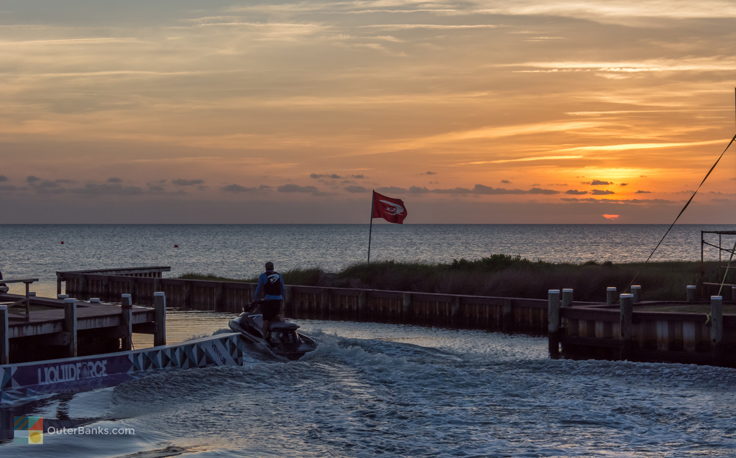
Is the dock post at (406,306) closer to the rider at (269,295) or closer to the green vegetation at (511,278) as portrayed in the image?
the green vegetation at (511,278)

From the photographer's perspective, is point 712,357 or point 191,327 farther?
point 191,327

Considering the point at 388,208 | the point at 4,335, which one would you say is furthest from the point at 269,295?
the point at 388,208

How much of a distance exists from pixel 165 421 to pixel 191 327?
1924 centimetres

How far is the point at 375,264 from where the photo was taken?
4684 cm

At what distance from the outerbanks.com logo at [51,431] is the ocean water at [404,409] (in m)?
0.11

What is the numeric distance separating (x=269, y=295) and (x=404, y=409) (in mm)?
7174

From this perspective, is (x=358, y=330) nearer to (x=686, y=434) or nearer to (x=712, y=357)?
(x=712, y=357)

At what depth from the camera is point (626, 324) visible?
78.9ft

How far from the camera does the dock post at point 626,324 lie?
23.8m

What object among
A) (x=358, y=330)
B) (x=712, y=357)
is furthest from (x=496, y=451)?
(x=358, y=330)

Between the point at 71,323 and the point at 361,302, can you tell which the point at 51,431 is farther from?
the point at 361,302

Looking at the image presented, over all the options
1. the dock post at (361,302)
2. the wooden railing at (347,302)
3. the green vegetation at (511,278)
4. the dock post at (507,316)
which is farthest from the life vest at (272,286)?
the green vegetation at (511,278)

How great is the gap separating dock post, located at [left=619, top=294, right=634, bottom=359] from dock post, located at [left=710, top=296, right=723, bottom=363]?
2161 mm

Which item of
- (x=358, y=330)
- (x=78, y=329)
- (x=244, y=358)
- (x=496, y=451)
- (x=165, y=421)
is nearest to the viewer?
(x=496, y=451)
